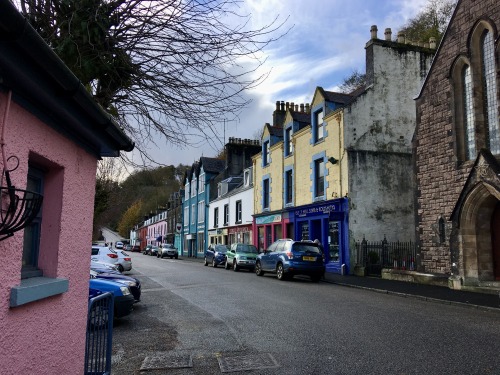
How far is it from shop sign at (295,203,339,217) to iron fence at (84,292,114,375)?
757 inches

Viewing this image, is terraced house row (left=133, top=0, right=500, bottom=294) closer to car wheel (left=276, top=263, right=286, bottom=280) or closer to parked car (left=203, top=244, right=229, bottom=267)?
parked car (left=203, top=244, right=229, bottom=267)

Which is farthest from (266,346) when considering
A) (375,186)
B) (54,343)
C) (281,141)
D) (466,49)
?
(281,141)

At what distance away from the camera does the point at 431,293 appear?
542 inches

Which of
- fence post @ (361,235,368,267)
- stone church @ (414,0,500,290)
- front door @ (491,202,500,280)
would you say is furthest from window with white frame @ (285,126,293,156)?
front door @ (491,202,500,280)

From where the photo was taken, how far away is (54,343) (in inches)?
144

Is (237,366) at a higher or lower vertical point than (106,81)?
lower

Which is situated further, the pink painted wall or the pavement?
the pavement

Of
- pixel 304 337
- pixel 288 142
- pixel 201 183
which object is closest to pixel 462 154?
pixel 304 337

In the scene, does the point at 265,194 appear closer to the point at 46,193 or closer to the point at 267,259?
the point at 267,259

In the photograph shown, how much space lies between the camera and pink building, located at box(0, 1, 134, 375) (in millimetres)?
2777

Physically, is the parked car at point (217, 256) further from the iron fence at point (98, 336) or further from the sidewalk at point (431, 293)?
the iron fence at point (98, 336)

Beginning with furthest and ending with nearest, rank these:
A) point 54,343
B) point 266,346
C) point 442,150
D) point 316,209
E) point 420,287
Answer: point 316,209 < point 442,150 < point 420,287 < point 266,346 < point 54,343

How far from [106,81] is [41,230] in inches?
113

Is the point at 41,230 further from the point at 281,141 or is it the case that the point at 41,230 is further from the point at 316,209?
the point at 281,141
